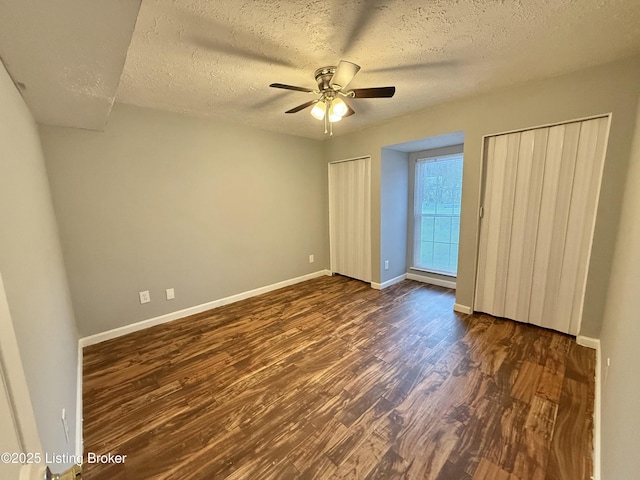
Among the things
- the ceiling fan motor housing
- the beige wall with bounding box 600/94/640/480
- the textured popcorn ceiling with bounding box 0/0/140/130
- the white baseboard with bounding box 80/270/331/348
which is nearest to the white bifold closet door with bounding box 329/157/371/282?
the white baseboard with bounding box 80/270/331/348

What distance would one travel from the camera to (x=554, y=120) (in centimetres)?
226

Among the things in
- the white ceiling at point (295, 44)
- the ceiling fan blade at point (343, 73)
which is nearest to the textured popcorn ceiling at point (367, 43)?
the white ceiling at point (295, 44)

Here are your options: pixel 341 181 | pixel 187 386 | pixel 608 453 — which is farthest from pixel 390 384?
pixel 341 181

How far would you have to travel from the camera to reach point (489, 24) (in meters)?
1.53

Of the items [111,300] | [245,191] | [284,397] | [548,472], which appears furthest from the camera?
[245,191]

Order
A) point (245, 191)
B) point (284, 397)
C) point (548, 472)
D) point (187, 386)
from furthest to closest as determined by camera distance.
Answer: point (245, 191)
point (187, 386)
point (284, 397)
point (548, 472)

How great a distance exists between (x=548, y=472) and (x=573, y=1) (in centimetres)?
240

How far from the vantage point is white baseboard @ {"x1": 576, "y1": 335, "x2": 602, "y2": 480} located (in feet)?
4.33

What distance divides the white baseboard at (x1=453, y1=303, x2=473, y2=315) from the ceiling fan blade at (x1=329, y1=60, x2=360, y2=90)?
2.65 meters

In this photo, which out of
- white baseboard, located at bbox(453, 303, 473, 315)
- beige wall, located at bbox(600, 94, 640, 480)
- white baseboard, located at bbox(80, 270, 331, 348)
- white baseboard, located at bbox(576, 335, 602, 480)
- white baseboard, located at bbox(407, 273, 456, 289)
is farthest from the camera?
white baseboard, located at bbox(407, 273, 456, 289)

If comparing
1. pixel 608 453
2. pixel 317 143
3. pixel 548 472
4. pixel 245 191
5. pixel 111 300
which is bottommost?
pixel 548 472

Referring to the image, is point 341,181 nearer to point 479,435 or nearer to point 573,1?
A: point 573,1

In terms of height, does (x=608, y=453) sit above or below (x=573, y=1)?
below

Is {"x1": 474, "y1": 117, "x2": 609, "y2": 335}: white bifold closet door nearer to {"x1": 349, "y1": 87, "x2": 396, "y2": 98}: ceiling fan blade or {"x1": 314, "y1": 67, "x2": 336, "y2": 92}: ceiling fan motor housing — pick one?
{"x1": 349, "y1": 87, "x2": 396, "y2": 98}: ceiling fan blade
